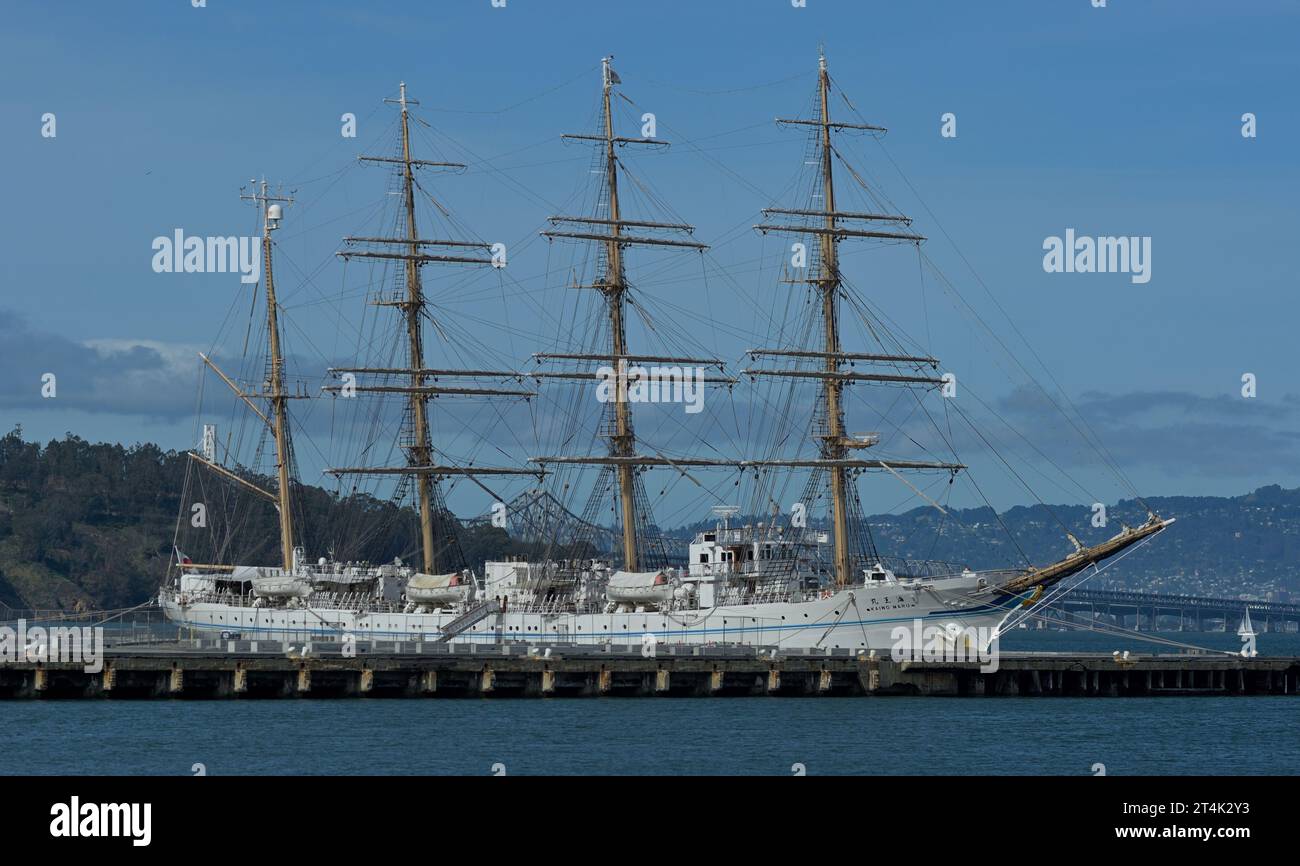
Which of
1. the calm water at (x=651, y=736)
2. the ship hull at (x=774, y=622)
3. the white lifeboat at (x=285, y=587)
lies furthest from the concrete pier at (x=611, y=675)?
the white lifeboat at (x=285, y=587)

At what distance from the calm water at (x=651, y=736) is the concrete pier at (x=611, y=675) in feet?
2.69

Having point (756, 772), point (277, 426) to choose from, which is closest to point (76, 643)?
point (756, 772)

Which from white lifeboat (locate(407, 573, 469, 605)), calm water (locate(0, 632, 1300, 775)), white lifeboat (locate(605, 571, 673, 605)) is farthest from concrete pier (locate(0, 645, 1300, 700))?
white lifeboat (locate(407, 573, 469, 605))

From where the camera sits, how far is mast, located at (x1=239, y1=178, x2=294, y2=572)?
358 ft

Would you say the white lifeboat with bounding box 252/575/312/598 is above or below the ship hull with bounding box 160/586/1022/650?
above

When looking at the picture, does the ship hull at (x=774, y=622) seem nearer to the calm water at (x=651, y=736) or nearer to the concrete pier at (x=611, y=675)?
the concrete pier at (x=611, y=675)

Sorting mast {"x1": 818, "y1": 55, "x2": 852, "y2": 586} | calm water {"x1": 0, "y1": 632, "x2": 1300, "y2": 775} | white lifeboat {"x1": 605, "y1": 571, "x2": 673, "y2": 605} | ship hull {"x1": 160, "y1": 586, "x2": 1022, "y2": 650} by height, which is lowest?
calm water {"x1": 0, "y1": 632, "x2": 1300, "y2": 775}

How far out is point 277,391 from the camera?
111688 millimetres

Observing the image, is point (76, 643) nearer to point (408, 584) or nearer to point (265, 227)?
point (408, 584)

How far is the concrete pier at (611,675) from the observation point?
71.0 meters

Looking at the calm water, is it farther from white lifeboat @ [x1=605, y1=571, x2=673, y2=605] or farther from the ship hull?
white lifeboat @ [x1=605, y1=571, x2=673, y2=605]

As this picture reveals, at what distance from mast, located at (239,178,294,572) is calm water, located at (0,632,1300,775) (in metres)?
41.7

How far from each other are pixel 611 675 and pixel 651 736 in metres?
12.7
